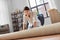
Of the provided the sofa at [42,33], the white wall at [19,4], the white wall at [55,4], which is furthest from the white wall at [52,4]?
the sofa at [42,33]

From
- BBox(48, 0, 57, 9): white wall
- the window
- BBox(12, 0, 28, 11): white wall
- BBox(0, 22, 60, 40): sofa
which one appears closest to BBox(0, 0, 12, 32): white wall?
BBox(12, 0, 28, 11): white wall

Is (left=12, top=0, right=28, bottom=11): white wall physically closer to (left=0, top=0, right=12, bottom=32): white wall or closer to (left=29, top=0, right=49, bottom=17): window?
(left=29, top=0, right=49, bottom=17): window

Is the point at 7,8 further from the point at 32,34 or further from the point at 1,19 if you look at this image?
the point at 32,34

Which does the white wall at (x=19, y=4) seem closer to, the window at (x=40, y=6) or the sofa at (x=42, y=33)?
the window at (x=40, y=6)

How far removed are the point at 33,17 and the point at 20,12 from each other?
3.29m

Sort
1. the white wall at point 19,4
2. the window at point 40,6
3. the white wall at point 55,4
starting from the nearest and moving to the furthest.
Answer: the white wall at point 55,4
the window at point 40,6
the white wall at point 19,4

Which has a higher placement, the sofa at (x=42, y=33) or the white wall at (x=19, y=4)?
the white wall at (x=19, y=4)

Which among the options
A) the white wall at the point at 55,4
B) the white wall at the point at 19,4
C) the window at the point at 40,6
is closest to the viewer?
the white wall at the point at 55,4

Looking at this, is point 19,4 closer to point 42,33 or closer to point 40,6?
point 40,6

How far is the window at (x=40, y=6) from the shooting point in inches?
179

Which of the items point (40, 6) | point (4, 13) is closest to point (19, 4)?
point (4, 13)

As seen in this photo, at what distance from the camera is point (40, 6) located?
4746 mm

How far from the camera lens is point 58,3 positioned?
3984mm

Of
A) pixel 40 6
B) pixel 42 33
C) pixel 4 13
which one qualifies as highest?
pixel 40 6
